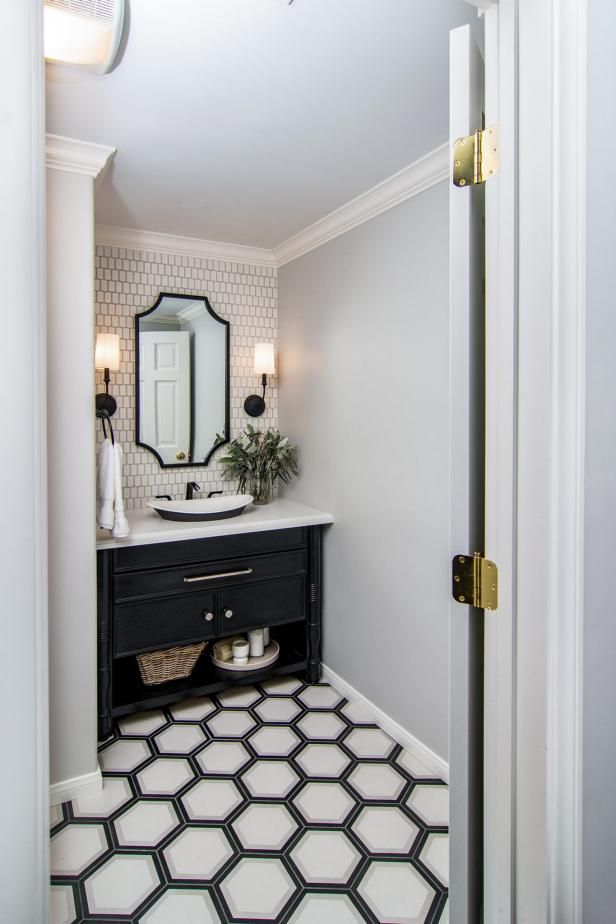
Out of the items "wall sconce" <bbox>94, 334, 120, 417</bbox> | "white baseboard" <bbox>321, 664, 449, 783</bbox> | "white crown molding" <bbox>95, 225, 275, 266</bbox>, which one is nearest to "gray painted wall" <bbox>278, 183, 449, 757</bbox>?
"white baseboard" <bbox>321, 664, 449, 783</bbox>

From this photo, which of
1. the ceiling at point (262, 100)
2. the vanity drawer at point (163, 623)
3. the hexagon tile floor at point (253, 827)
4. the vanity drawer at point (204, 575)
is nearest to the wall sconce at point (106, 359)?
the ceiling at point (262, 100)

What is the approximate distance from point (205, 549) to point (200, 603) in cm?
26

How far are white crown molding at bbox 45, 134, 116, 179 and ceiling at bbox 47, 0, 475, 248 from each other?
0.11ft

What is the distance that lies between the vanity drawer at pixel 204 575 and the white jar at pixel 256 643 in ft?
1.18

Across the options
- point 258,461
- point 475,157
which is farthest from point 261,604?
point 475,157

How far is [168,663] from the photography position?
2.72 m

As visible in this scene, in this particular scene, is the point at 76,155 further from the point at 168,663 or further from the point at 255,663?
the point at 255,663

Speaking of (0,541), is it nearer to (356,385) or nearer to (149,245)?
(356,385)

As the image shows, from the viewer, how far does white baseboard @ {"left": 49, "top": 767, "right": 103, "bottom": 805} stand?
6.85 ft

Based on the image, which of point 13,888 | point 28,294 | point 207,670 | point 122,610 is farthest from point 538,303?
point 207,670

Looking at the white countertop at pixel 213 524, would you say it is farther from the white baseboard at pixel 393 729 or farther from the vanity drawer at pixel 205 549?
the white baseboard at pixel 393 729

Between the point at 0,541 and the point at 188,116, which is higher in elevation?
the point at 188,116

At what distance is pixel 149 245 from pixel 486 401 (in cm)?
256

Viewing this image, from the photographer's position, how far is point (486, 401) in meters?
1.01
